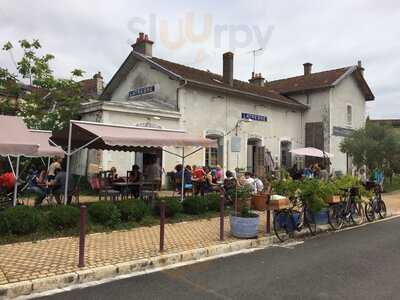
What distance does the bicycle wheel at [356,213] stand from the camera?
11.6m

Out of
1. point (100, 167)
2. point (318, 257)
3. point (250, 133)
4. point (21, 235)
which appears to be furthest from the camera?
point (250, 133)

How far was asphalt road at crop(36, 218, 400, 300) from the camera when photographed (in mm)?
5371

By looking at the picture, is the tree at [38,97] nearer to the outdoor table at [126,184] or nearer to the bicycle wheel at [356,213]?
the outdoor table at [126,184]

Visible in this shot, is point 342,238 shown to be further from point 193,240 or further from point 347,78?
point 347,78

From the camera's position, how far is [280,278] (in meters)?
6.12

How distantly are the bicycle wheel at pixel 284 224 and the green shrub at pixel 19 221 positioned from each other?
193 inches

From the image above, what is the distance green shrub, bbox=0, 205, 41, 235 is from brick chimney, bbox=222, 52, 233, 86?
52.9 ft

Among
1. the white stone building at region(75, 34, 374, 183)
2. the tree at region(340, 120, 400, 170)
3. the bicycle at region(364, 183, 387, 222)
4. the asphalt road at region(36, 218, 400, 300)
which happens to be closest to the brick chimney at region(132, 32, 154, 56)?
the white stone building at region(75, 34, 374, 183)

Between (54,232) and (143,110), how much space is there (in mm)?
10010

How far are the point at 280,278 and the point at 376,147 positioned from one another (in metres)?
17.1

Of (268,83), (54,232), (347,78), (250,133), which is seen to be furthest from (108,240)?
(268,83)

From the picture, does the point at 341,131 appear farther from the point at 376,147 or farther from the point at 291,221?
the point at 291,221

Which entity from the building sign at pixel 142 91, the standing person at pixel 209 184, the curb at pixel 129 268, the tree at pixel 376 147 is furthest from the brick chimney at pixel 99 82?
the curb at pixel 129 268

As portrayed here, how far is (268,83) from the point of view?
106 ft
